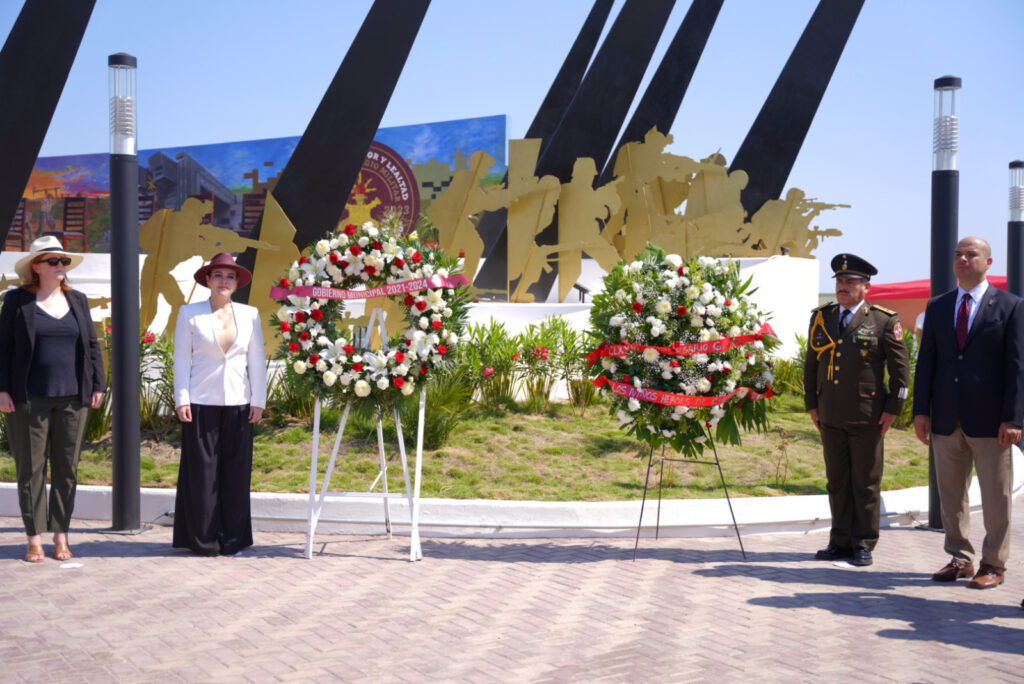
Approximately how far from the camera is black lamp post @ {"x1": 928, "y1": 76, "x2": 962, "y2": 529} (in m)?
6.83

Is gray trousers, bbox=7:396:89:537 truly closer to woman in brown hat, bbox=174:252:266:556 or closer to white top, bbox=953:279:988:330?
woman in brown hat, bbox=174:252:266:556

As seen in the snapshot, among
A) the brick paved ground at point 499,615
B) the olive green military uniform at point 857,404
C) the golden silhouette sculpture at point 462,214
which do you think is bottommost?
the brick paved ground at point 499,615

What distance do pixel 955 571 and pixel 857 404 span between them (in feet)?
3.72

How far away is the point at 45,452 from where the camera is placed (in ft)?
18.9

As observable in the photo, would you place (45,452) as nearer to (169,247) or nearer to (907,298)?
(169,247)

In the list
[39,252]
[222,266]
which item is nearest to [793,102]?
[222,266]

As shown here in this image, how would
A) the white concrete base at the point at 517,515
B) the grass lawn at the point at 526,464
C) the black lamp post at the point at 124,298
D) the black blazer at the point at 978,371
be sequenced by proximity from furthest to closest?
the grass lawn at the point at 526,464 → the white concrete base at the point at 517,515 → the black lamp post at the point at 124,298 → the black blazer at the point at 978,371

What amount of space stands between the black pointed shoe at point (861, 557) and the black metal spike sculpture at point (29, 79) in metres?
8.93

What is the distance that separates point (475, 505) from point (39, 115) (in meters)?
6.77

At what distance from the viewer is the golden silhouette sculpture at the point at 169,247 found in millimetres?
9531

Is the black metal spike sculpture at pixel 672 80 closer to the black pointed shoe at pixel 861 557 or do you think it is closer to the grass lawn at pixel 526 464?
the grass lawn at pixel 526 464

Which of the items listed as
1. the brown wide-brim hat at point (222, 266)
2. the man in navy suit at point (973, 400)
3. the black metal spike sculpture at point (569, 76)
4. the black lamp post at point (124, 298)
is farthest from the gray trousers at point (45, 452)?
the black metal spike sculpture at point (569, 76)

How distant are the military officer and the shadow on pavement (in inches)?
32.9

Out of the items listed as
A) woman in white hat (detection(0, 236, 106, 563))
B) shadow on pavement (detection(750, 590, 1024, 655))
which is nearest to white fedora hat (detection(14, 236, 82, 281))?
woman in white hat (detection(0, 236, 106, 563))
